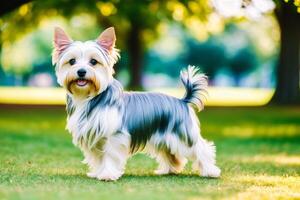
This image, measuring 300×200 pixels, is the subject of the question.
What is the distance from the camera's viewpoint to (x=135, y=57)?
44.8 meters

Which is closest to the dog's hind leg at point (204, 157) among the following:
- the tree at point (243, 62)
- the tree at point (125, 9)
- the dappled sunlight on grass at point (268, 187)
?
the dappled sunlight on grass at point (268, 187)

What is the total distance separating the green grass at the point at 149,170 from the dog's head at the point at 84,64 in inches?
48.4

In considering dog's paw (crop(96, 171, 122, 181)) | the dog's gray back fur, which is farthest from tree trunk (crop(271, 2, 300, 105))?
dog's paw (crop(96, 171, 122, 181))

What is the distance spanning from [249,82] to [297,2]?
85.7 m

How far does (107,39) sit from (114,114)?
3.23 feet

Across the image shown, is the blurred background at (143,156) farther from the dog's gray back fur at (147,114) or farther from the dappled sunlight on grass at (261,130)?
the dog's gray back fur at (147,114)

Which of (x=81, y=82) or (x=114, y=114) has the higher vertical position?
(x=81, y=82)

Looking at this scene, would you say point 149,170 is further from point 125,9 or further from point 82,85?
point 125,9

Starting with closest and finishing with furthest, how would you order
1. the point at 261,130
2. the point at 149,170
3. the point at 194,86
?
1. the point at 194,86
2. the point at 149,170
3. the point at 261,130

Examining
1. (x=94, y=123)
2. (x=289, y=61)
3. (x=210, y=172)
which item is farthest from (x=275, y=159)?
(x=289, y=61)

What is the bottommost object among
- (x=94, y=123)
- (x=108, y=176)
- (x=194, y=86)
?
(x=108, y=176)

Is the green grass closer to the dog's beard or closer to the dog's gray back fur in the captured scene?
the dog's gray back fur

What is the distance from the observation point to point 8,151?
14188mm

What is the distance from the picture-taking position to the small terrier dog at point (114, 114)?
9492 millimetres
